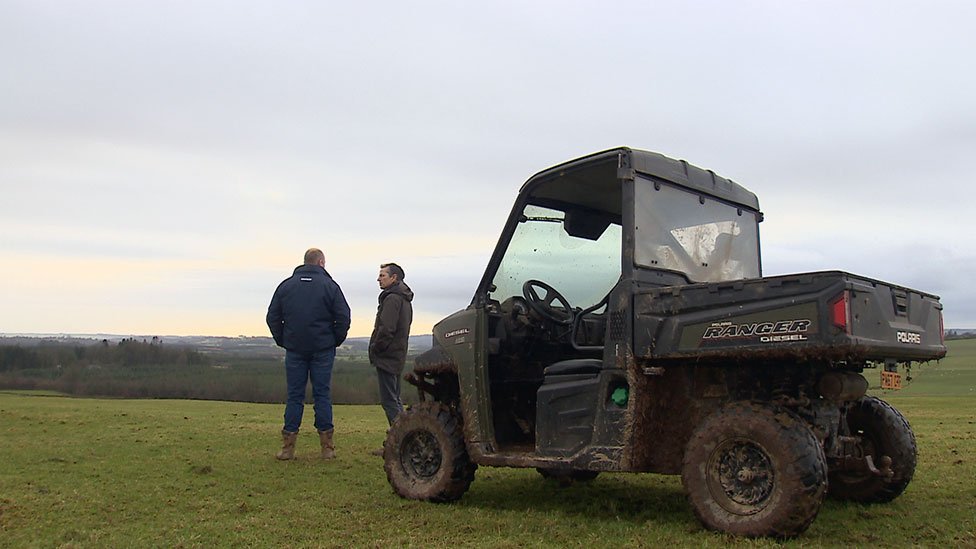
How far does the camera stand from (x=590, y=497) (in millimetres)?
6180

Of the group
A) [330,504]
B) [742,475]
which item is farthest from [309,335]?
[742,475]

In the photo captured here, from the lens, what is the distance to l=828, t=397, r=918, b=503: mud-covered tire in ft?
18.4

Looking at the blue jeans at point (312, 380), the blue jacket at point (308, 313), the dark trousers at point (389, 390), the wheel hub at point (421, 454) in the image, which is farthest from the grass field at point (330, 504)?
the blue jacket at point (308, 313)

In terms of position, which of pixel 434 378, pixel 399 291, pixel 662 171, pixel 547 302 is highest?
pixel 662 171

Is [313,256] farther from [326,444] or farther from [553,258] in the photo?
[553,258]

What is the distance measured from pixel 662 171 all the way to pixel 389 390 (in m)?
3.62

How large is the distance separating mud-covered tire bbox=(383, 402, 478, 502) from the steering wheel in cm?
97

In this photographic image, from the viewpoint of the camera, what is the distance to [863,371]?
5043mm

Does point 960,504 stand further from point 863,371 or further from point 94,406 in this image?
point 94,406

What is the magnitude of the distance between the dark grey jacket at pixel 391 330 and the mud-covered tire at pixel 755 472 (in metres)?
3.71

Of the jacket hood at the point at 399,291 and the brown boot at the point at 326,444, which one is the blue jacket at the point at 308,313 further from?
the brown boot at the point at 326,444

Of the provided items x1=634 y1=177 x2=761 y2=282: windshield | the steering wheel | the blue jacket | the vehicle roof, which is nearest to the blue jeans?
the blue jacket

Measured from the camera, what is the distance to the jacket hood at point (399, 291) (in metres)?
7.91

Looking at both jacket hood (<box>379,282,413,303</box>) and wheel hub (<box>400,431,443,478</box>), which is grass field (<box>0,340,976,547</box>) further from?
jacket hood (<box>379,282,413,303</box>)
